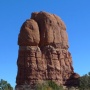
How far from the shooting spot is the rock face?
350 ft

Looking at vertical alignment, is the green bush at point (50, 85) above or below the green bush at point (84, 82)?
below

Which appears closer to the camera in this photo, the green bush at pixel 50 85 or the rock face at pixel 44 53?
the green bush at pixel 50 85

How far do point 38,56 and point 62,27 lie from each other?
394 inches

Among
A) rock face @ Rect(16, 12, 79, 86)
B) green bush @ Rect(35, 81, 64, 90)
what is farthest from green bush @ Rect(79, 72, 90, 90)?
green bush @ Rect(35, 81, 64, 90)

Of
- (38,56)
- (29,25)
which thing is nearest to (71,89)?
(38,56)

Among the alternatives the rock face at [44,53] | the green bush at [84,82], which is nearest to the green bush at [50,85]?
the rock face at [44,53]

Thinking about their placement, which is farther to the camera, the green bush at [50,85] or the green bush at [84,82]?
the green bush at [84,82]

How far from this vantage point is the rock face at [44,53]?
4203 inches

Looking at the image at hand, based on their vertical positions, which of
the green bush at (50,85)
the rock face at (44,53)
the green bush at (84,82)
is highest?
the rock face at (44,53)

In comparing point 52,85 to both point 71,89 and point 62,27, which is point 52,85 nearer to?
point 71,89

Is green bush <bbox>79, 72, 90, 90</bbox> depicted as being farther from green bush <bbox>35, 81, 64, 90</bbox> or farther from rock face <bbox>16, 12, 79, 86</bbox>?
green bush <bbox>35, 81, 64, 90</bbox>

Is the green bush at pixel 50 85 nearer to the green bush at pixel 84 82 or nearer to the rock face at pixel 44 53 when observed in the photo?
the rock face at pixel 44 53

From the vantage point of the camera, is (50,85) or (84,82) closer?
(50,85)

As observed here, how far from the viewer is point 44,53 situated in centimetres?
10900
